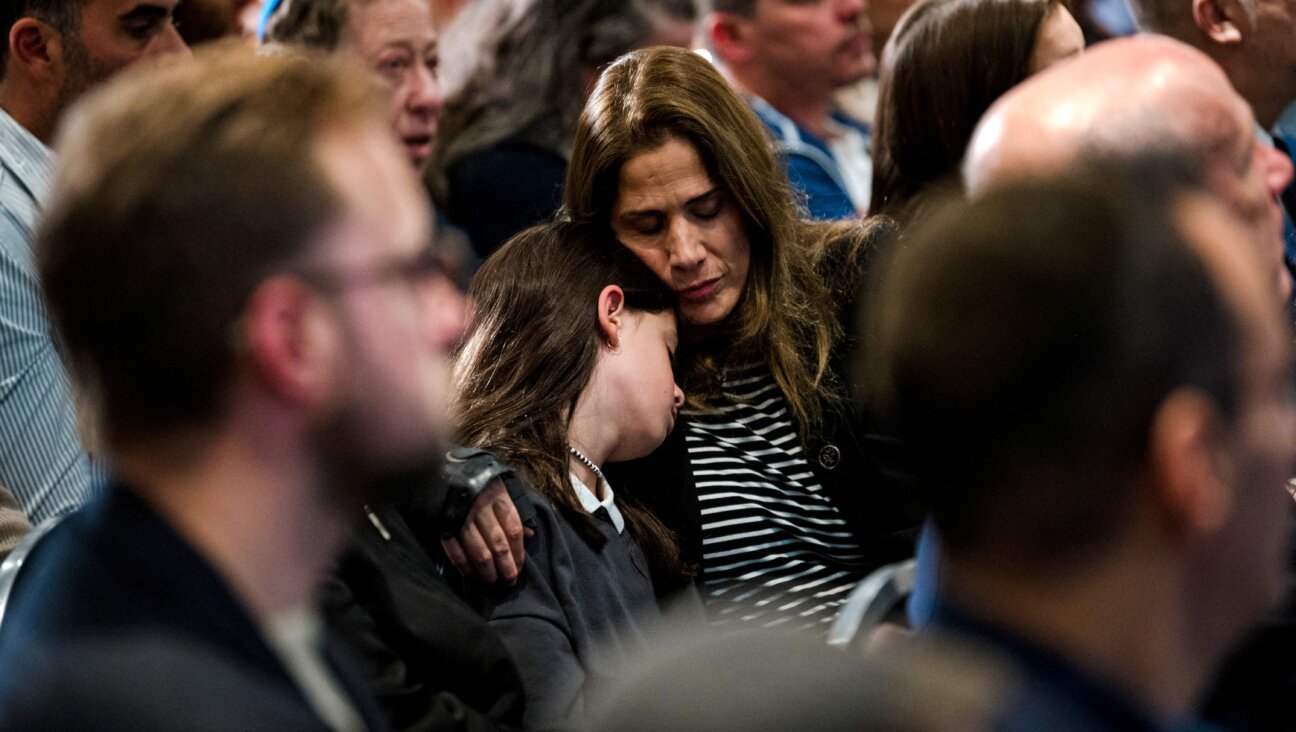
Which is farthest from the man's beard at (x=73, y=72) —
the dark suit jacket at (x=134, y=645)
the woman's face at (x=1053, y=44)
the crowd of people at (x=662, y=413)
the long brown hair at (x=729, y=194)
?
the dark suit jacket at (x=134, y=645)

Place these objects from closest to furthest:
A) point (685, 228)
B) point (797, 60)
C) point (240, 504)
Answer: point (240, 504) < point (685, 228) < point (797, 60)

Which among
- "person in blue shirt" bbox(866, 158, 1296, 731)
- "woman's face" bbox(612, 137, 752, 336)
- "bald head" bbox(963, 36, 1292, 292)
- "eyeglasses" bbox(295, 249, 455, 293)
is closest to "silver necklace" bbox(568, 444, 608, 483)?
"woman's face" bbox(612, 137, 752, 336)

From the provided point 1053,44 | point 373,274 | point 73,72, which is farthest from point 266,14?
point 373,274

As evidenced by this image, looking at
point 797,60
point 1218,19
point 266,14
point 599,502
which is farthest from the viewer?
point 797,60

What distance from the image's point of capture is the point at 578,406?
263 cm

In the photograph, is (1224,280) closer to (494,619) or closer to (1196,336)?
(1196,336)

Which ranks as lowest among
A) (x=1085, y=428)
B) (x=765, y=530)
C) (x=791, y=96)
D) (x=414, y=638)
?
(x=765, y=530)

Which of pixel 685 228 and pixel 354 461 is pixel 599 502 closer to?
pixel 685 228

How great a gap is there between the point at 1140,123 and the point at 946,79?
3.21 ft

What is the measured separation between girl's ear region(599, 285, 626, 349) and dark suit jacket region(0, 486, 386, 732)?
4.77 feet

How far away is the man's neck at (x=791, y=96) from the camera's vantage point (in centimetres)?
418

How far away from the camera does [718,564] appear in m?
2.70

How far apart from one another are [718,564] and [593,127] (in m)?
0.83

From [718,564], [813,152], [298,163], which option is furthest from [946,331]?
[813,152]
